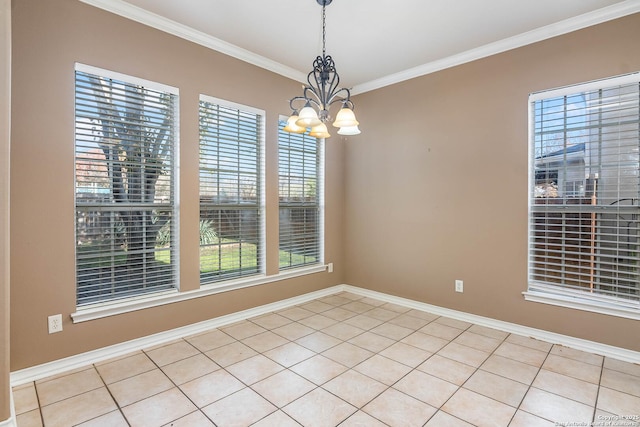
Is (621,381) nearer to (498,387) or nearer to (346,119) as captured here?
(498,387)

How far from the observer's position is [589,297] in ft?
9.25

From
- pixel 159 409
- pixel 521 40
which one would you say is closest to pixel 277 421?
pixel 159 409

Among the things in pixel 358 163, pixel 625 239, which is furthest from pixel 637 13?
pixel 358 163

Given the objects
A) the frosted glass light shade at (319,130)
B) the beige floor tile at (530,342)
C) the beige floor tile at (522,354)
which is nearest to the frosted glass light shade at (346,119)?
the frosted glass light shade at (319,130)

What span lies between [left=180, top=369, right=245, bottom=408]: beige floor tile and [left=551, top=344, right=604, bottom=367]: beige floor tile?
2.56 metres

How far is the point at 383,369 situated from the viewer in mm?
2477

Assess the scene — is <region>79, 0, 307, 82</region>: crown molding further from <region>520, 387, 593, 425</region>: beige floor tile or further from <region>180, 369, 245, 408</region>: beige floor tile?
A: <region>520, 387, 593, 425</region>: beige floor tile

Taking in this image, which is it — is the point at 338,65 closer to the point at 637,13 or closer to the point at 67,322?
the point at 637,13

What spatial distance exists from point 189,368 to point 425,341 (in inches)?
78.4

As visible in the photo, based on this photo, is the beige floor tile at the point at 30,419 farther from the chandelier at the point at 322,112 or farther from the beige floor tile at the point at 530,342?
the beige floor tile at the point at 530,342

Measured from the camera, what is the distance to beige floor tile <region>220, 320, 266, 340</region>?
3082 millimetres

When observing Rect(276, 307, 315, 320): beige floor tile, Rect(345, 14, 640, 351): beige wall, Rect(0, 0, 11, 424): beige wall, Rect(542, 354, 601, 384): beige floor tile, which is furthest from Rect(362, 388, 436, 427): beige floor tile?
Rect(0, 0, 11, 424): beige wall

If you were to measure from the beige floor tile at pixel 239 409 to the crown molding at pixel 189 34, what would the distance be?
2.96 meters

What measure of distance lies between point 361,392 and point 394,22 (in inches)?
115
